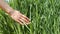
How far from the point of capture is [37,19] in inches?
50.7

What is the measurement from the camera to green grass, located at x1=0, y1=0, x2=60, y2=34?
1269 mm

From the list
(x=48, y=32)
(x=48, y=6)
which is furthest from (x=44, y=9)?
(x=48, y=32)

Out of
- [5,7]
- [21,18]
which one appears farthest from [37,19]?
[5,7]

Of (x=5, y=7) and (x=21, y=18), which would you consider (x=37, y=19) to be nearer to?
(x=21, y=18)

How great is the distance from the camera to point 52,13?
1323 millimetres

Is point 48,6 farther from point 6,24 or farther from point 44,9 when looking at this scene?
point 6,24

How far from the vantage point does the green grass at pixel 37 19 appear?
127 cm

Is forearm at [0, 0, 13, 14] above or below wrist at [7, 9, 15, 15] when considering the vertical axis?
above

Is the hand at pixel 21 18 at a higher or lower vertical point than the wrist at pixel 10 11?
A: lower

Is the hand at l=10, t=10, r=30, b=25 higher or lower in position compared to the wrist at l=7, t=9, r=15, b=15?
lower

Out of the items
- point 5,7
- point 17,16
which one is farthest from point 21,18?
point 5,7

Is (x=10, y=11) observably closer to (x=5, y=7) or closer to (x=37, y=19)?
(x=5, y=7)

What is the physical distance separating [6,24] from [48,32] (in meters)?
0.24

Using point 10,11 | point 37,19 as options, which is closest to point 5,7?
point 10,11
